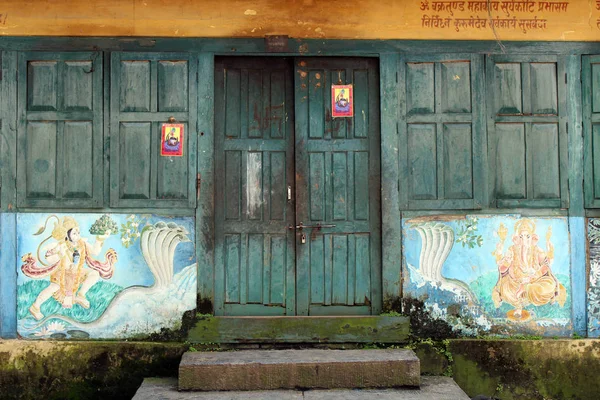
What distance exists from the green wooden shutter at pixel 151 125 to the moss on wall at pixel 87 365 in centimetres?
133

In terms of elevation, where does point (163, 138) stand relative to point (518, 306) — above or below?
above

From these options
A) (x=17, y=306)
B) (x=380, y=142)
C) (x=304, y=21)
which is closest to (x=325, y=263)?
(x=380, y=142)

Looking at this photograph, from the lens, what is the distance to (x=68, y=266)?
5.49m

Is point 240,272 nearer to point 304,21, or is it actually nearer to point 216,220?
point 216,220

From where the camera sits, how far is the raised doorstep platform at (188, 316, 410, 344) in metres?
5.44

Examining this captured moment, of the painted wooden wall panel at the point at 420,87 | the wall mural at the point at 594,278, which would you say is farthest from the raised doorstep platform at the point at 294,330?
the painted wooden wall panel at the point at 420,87

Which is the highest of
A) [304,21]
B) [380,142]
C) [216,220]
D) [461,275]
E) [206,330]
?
[304,21]

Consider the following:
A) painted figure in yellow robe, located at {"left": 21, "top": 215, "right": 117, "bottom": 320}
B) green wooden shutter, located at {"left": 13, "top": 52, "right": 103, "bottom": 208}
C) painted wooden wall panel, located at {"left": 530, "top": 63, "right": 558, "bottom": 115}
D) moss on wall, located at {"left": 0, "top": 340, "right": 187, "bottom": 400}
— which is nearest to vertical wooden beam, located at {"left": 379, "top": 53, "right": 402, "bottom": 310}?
painted wooden wall panel, located at {"left": 530, "top": 63, "right": 558, "bottom": 115}

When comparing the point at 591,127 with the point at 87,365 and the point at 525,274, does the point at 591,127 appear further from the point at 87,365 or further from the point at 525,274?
the point at 87,365

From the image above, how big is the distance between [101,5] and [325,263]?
3062 mm

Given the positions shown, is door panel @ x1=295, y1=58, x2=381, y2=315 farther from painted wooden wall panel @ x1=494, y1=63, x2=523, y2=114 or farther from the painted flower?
the painted flower

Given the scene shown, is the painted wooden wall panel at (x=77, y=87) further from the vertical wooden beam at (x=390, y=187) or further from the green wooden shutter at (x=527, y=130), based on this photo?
the green wooden shutter at (x=527, y=130)

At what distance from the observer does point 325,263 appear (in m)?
5.62

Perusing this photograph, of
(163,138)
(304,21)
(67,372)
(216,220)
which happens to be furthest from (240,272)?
(304,21)
